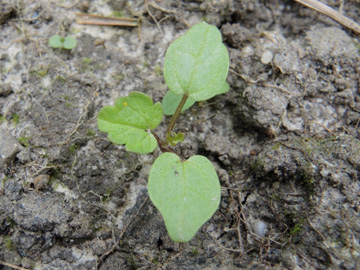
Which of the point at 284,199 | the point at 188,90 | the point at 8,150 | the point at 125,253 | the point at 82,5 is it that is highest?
the point at 82,5

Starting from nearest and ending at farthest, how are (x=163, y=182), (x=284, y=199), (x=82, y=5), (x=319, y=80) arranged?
(x=163, y=182) < (x=284, y=199) < (x=319, y=80) < (x=82, y=5)

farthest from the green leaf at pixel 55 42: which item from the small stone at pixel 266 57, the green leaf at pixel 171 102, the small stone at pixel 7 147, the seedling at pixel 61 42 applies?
the small stone at pixel 266 57

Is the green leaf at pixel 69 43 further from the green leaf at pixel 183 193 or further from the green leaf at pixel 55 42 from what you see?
the green leaf at pixel 183 193

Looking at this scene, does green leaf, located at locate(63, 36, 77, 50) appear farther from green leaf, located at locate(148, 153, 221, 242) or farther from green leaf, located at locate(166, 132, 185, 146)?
green leaf, located at locate(148, 153, 221, 242)

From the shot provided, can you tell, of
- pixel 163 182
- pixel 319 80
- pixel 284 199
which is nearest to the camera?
pixel 163 182

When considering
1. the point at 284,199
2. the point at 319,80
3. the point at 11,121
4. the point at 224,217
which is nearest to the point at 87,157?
the point at 11,121

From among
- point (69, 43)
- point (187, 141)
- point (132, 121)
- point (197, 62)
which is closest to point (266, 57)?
point (197, 62)

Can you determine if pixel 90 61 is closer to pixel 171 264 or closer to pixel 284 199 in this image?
pixel 171 264
